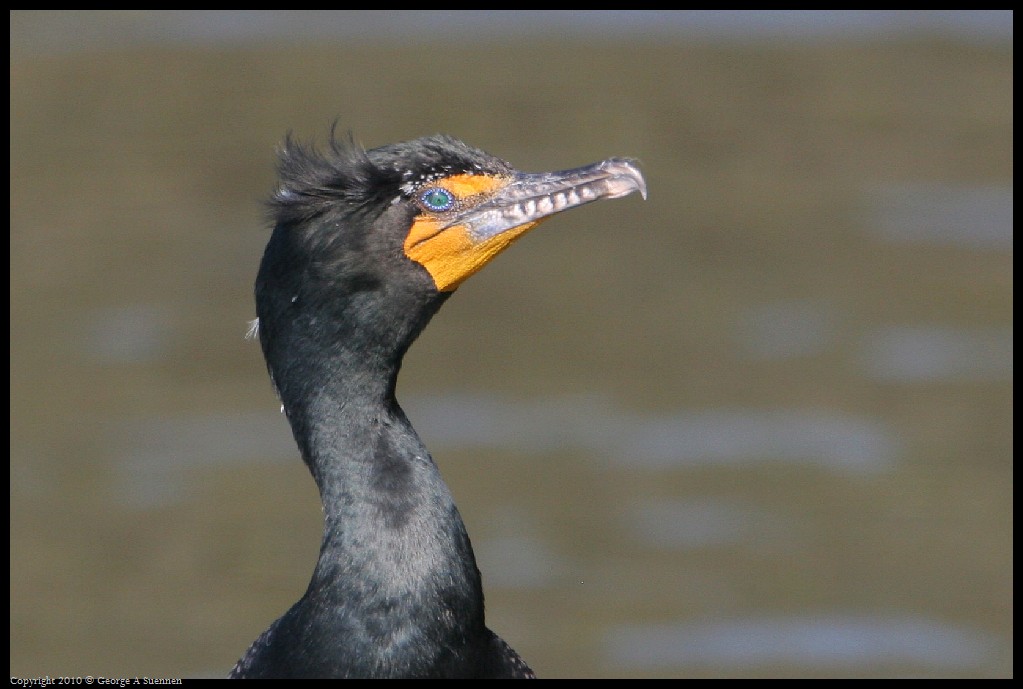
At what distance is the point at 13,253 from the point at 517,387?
389cm

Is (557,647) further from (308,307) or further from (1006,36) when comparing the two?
(1006,36)

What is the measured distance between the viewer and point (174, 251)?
14.2m

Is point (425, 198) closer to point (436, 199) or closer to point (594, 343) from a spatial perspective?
point (436, 199)

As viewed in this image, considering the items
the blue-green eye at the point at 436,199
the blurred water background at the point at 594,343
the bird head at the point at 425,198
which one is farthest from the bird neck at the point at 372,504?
the blurred water background at the point at 594,343

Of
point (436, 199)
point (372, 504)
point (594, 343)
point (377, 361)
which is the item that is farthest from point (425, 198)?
point (594, 343)

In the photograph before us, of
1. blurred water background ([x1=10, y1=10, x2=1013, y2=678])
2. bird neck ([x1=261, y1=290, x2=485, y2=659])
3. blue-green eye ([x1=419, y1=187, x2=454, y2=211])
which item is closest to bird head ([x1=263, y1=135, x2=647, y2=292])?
blue-green eye ([x1=419, y1=187, x2=454, y2=211])

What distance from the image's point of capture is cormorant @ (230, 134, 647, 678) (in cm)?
542

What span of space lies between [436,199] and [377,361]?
0.52 meters

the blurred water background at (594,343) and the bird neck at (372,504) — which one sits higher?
the blurred water background at (594,343)

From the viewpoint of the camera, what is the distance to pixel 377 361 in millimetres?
5648

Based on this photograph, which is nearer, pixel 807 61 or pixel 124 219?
pixel 124 219

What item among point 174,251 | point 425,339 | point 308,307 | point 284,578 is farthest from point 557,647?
point 308,307

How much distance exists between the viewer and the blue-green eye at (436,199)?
568 cm

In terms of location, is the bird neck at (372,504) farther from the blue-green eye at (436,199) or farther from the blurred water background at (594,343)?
the blurred water background at (594,343)
